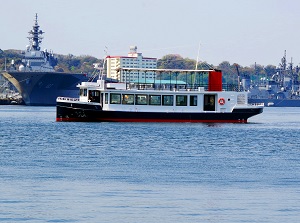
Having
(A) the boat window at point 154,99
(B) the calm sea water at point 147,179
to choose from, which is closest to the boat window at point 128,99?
(A) the boat window at point 154,99

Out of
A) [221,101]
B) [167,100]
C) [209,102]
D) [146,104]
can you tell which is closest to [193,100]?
[209,102]

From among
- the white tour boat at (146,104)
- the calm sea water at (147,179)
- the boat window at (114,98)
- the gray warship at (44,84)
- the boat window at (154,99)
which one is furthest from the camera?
the gray warship at (44,84)

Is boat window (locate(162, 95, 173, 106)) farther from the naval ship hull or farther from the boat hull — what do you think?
the naval ship hull

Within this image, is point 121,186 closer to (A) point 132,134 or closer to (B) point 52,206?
(B) point 52,206

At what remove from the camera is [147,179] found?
1192 inches

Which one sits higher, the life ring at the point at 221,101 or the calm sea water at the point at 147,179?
the life ring at the point at 221,101

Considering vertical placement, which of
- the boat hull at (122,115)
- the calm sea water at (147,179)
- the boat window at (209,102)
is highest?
the boat window at (209,102)

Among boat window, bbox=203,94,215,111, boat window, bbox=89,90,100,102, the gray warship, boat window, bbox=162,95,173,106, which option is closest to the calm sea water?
Result: boat window, bbox=89,90,100,102

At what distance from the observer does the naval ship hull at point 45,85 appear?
150m

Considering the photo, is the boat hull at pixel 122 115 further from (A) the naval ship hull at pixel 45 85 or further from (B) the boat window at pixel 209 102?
(A) the naval ship hull at pixel 45 85

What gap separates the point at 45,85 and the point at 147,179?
12607cm

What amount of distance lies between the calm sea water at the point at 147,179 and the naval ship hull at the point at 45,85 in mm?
96379

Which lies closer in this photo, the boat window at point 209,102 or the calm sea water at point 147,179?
the calm sea water at point 147,179

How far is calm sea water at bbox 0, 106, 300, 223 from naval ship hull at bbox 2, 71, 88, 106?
316 feet
